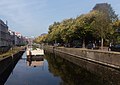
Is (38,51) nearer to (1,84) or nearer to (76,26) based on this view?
(76,26)

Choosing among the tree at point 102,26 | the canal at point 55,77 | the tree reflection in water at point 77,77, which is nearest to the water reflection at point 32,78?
the canal at point 55,77

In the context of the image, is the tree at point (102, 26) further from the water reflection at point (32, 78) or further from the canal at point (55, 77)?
the water reflection at point (32, 78)

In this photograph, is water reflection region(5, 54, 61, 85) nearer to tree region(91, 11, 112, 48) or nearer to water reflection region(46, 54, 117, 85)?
water reflection region(46, 54, 117, 85)

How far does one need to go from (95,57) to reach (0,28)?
372ft

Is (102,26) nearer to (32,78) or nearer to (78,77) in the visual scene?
(78,77)

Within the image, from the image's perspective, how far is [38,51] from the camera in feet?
253

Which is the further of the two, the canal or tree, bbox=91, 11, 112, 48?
tree, bbox=91, 11, 112, 48

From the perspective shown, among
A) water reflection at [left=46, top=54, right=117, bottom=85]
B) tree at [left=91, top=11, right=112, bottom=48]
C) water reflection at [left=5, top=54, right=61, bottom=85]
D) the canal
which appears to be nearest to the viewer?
water reflection at [left=46, top=54, right=117, bottom=85]

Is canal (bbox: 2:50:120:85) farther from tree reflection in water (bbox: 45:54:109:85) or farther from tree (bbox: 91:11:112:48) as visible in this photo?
tree (bbox: 91:11:112:48)

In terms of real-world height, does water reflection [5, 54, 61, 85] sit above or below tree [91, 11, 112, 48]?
below

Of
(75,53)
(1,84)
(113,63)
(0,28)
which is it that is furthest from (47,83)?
(0,28)

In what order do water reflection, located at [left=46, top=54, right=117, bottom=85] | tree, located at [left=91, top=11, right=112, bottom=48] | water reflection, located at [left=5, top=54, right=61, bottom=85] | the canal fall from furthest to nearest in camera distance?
1. tree, located at [left=91, top=11, right=112, bottom=48]
2. water reflection, located at [left=5, top=54, right=61, bottom=85]
3. the canal
4. water reflection, located at [left=46, top=54, right=117, bottom=85]

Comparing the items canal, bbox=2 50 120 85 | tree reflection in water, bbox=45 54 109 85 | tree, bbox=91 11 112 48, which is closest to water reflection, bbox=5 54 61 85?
canal, bbox=2 50 120 85

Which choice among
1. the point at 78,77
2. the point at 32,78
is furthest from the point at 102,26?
the point at 32,78
